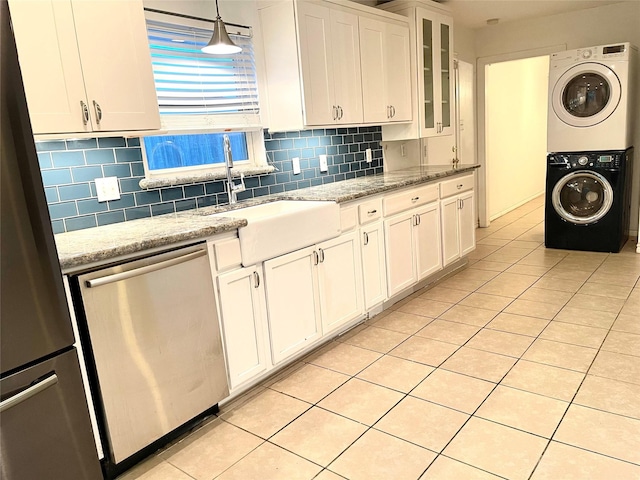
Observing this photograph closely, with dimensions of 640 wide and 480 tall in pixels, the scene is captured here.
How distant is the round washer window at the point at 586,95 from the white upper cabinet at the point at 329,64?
2.25 meters

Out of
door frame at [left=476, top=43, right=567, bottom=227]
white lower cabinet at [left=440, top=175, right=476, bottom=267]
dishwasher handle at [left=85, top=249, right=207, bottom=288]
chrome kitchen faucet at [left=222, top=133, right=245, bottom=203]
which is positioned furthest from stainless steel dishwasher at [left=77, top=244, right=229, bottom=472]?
door frame at [left=476, top=43, right=567, bottom=227]

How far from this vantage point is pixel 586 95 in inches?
172

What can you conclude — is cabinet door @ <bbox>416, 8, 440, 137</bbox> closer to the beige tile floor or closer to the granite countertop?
the granite countertop

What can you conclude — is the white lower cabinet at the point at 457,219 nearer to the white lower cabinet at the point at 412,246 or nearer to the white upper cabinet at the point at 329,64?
the white lower cabinet at the point at 412,246

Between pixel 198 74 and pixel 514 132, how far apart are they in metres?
5.48

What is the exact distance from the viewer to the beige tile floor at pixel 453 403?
6.04 ft

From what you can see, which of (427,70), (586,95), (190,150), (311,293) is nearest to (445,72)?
(427,70)

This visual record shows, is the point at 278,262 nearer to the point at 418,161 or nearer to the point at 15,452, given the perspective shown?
the point at 15,452

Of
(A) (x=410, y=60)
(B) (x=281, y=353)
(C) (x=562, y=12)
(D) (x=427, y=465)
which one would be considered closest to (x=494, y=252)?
(A) (x=410, y=60)

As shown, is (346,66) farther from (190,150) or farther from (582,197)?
(582,197)

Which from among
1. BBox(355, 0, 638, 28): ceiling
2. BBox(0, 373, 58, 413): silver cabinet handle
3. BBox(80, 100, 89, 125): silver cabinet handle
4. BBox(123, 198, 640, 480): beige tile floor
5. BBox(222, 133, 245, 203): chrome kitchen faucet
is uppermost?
BBox(355, 0, 638, 28): ceiling

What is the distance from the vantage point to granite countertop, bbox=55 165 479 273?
67.6 inches

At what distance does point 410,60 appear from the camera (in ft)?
12.8

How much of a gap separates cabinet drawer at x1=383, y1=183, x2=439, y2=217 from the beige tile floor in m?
0.73
